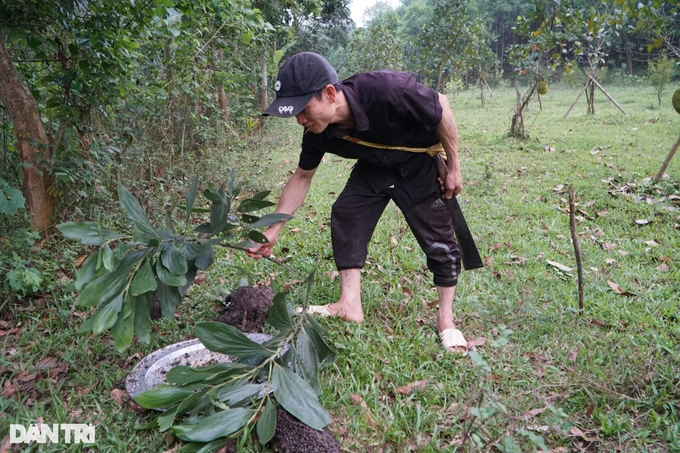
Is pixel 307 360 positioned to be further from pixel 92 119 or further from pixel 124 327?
pixel 92 119

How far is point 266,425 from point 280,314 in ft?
1.30

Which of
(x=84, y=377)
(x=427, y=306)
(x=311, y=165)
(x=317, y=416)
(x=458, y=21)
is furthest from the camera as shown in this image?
(x=458, y=21)

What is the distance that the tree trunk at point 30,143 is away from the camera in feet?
8.43

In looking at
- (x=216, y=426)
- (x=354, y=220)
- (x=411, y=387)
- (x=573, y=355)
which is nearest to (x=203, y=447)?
(x=216, y=426)

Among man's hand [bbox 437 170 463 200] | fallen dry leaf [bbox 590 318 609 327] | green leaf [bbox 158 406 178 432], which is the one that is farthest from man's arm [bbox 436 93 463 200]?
green leaf [bbox 158 406 178 432]

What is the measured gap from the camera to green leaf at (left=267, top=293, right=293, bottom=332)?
173 cm

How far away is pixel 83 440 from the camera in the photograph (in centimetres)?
171

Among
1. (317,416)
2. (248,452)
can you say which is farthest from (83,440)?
(317,416)

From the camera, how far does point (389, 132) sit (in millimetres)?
2271

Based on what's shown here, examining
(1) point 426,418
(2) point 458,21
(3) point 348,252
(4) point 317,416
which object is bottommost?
(1) point 426,418

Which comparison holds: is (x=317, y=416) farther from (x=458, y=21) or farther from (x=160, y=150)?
(x=458, y=21)

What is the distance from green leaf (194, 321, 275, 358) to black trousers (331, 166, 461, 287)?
39.5 inches

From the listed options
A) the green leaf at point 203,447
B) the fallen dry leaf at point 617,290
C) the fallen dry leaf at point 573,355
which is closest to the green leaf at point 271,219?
the green leaf at point 203,447

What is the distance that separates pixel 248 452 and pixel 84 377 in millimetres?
939
